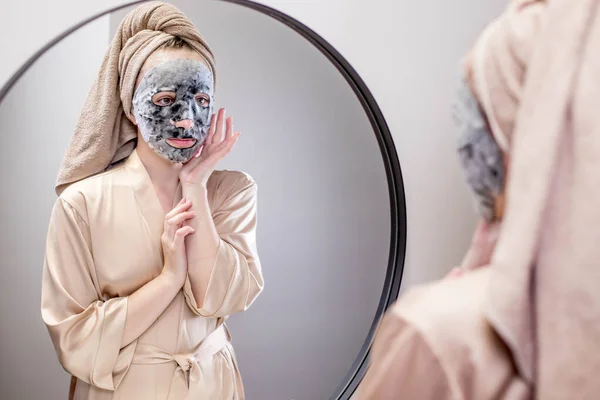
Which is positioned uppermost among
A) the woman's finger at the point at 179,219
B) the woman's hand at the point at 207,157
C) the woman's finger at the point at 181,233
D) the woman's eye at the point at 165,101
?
the woman's eye at the point at 165,101

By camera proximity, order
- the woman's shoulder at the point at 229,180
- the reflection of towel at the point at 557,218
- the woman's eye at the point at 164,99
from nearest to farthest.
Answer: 1. the reflection of towel at the point at 557,218
2. the woman's eye at the point at 164,99
3. the woman's shoulder at the point at 229,180

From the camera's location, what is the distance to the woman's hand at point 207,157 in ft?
3.00

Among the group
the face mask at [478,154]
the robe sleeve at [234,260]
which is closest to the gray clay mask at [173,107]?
the robe sleeve at [234,260]

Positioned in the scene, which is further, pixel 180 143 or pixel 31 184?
pixel 31 184

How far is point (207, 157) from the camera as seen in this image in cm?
92

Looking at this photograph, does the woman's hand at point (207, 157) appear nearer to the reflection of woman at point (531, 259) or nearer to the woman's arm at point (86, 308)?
the woman's arm at point (86, 308)

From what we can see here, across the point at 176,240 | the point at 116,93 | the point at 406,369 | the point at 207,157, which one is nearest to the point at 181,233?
the point at 176,240

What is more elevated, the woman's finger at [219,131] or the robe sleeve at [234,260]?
the woman's finger at [219,131]

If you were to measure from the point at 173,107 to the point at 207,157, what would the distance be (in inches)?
3.7

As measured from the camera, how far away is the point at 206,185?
3.14ft

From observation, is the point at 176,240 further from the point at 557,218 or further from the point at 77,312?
the point at 557,218

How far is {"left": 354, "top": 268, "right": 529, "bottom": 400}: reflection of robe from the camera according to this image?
46 centimetres

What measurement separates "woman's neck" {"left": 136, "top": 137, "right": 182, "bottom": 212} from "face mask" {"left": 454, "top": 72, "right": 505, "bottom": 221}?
1.70ft

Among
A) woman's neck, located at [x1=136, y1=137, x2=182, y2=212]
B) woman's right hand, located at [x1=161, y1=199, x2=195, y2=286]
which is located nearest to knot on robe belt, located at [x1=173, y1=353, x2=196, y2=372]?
woman's right hand, located at [x1=161, y1=199, x2=195, y2=286]
